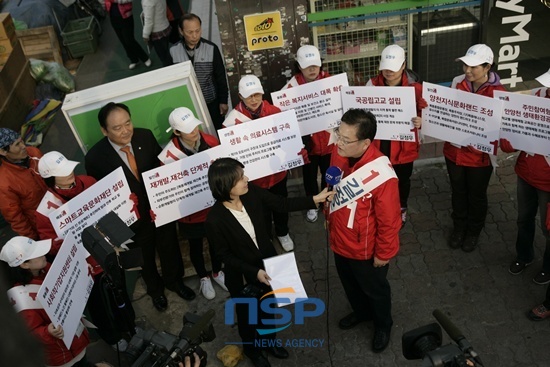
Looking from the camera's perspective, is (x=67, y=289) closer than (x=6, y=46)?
Yes

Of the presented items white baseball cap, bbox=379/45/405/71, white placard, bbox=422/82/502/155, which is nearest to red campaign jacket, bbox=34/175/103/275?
white baseball cap, bbox=379/45/405/71

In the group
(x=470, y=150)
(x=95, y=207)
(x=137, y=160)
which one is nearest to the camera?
(x=95, y=207)

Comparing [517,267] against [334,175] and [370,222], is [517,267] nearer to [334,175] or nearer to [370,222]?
[370,222]

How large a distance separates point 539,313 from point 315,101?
9.53ft

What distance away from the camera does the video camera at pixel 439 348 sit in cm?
279

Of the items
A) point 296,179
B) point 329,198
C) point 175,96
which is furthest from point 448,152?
point 175,96

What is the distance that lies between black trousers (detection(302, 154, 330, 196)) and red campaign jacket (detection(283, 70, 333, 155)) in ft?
0.40

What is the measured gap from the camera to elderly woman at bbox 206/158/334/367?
4191mm

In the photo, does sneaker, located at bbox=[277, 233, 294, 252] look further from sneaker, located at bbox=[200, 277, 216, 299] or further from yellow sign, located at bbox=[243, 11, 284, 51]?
yellow sign, located at bbox=[243, 11, 284, 51]

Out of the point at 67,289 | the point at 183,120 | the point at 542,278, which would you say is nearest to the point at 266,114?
the point at 183,120

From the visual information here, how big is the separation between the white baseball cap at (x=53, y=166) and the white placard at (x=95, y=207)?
0.23 meters

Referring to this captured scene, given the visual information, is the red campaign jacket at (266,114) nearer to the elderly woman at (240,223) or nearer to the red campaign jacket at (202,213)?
the red campaign jacket at (202,213)

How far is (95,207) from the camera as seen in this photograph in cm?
484

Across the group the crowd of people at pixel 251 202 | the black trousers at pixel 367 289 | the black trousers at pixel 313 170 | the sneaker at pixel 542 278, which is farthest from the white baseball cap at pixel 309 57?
the sneaker at pixel 542 278
